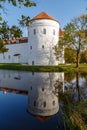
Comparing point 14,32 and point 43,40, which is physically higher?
point 43,40

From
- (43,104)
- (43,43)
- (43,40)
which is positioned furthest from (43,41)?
(43,104)

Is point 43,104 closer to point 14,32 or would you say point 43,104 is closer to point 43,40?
point 14,32

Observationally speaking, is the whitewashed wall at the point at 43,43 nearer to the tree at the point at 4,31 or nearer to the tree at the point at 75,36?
the tree at the point at 75,36

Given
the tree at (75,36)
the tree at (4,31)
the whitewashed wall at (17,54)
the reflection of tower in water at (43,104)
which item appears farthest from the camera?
the whitewashed wall at (17,54)

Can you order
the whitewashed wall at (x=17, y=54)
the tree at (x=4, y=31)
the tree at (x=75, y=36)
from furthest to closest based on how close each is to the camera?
the whitewashed wall at (x=17, y=54) → the tree at (x=75, y=36) → the tree at (x=4, y=31)

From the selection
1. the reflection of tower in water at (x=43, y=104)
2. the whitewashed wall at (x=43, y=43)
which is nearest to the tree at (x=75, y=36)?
the whitewashed wall at (x=43, y=43)

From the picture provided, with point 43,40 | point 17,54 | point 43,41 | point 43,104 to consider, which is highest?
point 43,40

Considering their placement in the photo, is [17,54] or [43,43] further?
[17,54]

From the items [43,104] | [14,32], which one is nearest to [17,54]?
[43,104]

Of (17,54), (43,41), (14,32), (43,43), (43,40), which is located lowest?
(14,32)

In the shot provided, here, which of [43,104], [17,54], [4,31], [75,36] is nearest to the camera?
[4,31]

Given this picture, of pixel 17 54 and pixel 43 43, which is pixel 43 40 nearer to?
pixel 43 43

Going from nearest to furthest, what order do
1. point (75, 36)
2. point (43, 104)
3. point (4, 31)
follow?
point (4, 31)
point (43, 104)
point (75, 36)

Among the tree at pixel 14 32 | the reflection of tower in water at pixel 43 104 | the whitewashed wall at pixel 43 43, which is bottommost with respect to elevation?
the reflection of tower in water at pixel 43 104
